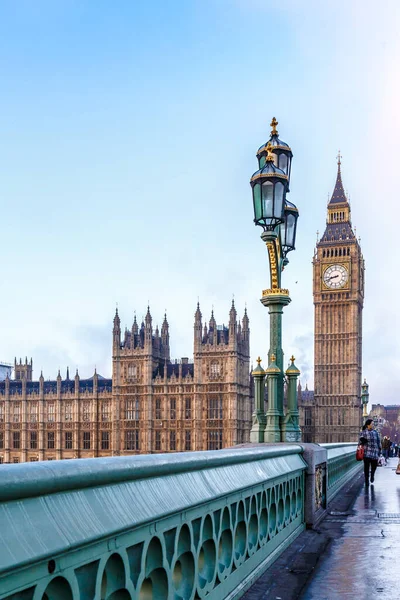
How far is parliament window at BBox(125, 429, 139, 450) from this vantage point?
7831 cm

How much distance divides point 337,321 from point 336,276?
5558mm

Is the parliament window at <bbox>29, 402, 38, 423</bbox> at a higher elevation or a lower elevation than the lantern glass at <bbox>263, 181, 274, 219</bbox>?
lower

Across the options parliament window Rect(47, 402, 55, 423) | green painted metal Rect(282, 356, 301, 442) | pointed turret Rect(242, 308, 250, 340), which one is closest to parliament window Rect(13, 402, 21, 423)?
parliament window Rect(47, 402, 55, 423)

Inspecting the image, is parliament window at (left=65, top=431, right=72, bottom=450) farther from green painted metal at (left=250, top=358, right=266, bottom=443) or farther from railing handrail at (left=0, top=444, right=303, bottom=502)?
railing handrail at (left=0, top=444, right=303, bottom=502)

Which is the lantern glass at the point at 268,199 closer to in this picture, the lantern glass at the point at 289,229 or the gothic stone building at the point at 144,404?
the lantern glass at the point at 289,229

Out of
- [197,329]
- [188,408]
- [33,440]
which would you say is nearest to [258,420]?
[197,329]

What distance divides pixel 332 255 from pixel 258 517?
85614 mm

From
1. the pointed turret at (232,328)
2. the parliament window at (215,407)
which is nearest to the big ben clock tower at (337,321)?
the parliament window at (215,407)

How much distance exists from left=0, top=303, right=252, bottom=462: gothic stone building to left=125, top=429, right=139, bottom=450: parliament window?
11 cm

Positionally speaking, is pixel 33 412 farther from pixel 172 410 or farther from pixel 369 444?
pixel 369 444

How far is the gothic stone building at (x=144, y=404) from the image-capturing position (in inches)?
2970

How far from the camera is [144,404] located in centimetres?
7812

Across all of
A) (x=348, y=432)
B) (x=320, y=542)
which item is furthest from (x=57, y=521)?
(x=348, y=432)

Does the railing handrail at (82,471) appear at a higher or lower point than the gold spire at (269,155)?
lower
